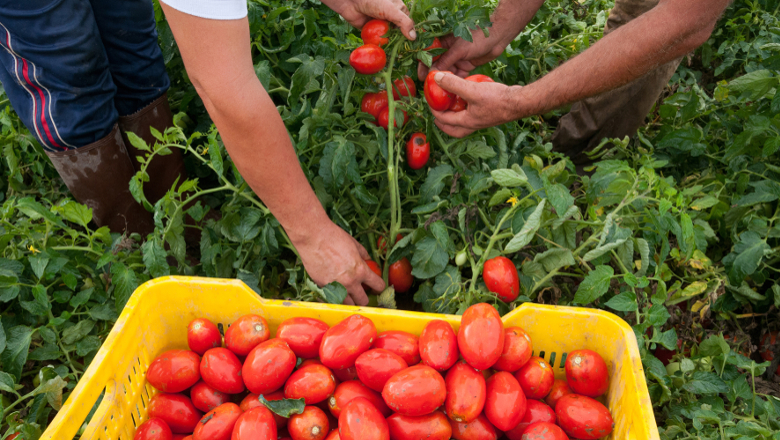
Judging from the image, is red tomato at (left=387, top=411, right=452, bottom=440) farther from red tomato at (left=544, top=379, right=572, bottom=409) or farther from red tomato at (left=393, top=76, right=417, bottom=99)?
red tomato at (left=393, top=76, right=417, bottom=99)

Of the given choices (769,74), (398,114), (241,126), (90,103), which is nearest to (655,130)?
(769,74)

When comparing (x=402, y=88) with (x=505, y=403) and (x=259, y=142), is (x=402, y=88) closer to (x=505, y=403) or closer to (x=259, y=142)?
(x=259, y=142)

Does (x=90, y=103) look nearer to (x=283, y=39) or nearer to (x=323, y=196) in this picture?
(x=283, y=39)

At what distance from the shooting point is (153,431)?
1348mm

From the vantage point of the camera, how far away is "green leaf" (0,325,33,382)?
1665mm

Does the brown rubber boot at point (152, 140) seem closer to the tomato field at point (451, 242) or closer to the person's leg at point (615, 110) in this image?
the tomato field at point (451, 242)

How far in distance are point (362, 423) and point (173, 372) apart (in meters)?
0.58

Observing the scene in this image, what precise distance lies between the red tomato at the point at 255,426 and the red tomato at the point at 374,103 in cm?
110

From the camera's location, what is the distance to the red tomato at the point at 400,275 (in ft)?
6.30

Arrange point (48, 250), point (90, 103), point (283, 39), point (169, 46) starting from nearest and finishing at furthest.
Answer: point (48, 250), point (90, 103), point (283, 39), point (169, 46)

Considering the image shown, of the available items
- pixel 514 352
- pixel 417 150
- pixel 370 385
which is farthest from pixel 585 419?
pixel 417 150

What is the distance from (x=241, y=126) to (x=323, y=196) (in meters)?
0.56

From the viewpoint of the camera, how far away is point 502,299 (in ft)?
5.50

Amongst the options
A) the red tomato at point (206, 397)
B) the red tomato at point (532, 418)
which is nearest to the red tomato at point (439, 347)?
the red tomato at point (532, 418)
